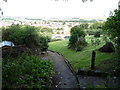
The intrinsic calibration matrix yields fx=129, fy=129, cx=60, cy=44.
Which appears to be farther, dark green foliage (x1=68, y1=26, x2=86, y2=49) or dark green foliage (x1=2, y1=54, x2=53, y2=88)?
dark green foliage (x1=68, y1=26, x2=86, y2=49)

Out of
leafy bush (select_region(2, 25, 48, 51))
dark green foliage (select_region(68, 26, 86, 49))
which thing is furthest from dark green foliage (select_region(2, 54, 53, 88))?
dark green foliage (select_region(68, 26, 86, 49))

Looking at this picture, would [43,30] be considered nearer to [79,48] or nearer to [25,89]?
[79,48]

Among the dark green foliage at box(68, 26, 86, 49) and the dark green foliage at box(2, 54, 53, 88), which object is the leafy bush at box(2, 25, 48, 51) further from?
the dark green foliage at box(2, 54, 53, 88)

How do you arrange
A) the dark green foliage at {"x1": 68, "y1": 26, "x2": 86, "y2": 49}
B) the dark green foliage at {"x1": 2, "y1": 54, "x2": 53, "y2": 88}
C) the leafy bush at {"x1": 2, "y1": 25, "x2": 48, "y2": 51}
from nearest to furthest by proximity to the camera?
the dark green foliage at {"x1": 2, "y1": 54, "x2": 53, "y2": 88} < the leafy bush at {"x1": 2, "y1": 25, "x2": 48, "y2": 51} < the dark green foliage at {"x1": 68, "y1": 26, "x2": 86, "y2": 49}

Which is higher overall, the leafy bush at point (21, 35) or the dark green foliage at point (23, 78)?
the leafy bush at point (21, 35)

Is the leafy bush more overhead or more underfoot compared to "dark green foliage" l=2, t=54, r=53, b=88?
more overhead

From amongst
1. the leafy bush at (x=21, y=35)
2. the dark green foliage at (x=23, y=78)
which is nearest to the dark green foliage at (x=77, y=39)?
the leafy bush at (x=21, y=35)

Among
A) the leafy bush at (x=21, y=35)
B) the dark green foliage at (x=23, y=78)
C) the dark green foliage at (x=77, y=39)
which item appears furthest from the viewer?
the dark green foliage at (x=77, y=39)

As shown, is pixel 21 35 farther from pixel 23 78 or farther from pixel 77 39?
pixel 23 78

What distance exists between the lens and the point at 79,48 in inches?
573

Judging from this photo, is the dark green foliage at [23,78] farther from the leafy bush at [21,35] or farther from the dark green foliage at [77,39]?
the dark green foliage at [77,39]

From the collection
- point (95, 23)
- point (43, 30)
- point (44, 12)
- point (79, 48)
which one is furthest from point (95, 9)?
point (43, 30)

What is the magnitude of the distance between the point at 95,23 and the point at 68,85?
13.0 m

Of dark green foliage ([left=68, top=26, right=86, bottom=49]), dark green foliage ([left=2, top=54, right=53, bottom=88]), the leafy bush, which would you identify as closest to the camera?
dark green foliage ([left=2, top=54, right=53, bottom=88])
